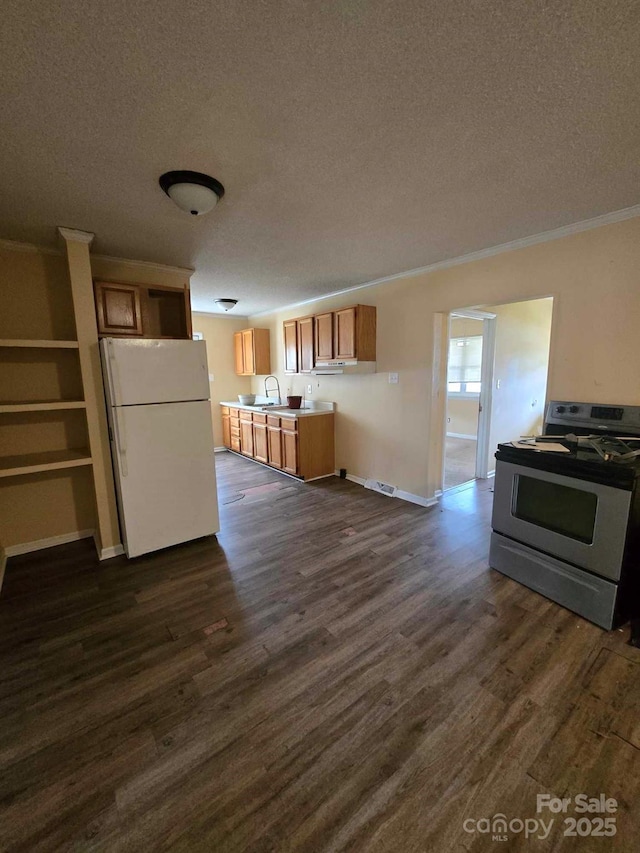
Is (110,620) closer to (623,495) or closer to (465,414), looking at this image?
(623,495)

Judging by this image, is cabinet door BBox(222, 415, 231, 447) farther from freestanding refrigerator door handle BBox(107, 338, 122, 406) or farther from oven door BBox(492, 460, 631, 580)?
oven door BBox(492, 460, 631, 580)

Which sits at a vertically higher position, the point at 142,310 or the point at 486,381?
the point at 142,310

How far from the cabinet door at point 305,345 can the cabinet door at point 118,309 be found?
225cm

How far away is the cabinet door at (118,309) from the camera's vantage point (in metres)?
2.93

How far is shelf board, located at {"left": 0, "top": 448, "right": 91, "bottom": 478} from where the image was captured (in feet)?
8.53

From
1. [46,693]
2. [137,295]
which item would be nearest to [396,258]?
[137,295]

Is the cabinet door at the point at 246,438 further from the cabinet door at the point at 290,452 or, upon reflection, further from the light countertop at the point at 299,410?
the cabinet door at the point at 290,452

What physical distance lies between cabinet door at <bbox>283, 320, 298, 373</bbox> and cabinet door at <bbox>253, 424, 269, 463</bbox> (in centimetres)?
100

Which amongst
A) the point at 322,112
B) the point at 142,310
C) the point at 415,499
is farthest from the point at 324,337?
the point at 322,112

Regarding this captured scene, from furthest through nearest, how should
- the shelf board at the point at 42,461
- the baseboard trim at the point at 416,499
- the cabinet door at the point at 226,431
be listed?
the cabinet door at the point at 226,431
the baseboard trim at the point at 416,499
the shelf board at the point at 42,461

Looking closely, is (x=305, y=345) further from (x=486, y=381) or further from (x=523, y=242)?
(x=523, y=242)

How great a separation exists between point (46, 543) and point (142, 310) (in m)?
2.28

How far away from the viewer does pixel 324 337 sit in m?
4.57

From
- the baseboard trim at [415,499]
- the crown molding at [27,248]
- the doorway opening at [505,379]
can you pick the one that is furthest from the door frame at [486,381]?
the crown molding at [27,248]
